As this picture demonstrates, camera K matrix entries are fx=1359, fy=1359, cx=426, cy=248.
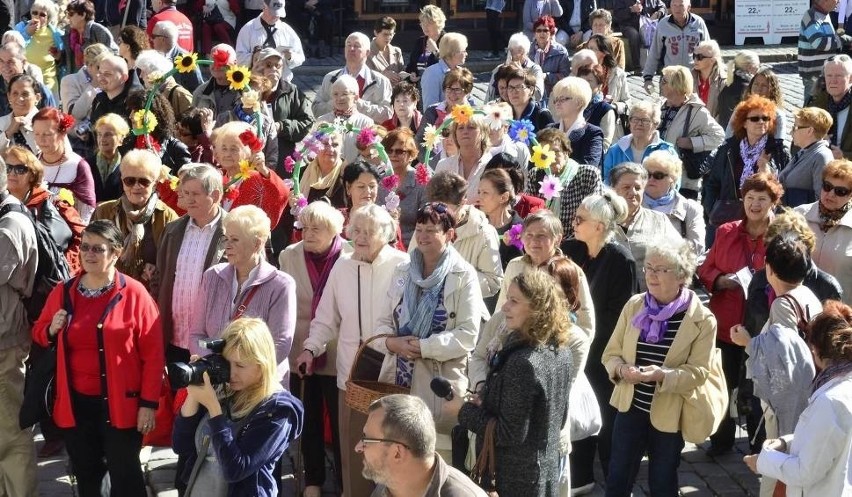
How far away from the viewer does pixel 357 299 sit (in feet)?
23.6

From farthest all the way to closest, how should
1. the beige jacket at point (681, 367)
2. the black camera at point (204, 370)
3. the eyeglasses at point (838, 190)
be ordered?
the eyeglasses at point (838, 190)
the beige jacket at point (681, 367)
the black camera at point (204, 370)

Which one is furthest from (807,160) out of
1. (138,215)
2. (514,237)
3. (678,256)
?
(138,215)

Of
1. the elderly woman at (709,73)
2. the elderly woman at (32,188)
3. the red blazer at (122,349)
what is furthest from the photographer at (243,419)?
the elderly woman at (709,73)

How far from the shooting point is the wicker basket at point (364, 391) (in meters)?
6.61

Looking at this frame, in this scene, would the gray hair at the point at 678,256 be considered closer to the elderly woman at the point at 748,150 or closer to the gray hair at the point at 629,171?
the gray hair at the point at 629,171

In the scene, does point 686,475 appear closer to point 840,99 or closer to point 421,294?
point 421,294

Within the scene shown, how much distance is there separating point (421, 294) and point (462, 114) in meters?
2.68

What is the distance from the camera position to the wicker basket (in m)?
6.61

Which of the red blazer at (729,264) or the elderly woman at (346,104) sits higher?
the elderly woman at (346,104)

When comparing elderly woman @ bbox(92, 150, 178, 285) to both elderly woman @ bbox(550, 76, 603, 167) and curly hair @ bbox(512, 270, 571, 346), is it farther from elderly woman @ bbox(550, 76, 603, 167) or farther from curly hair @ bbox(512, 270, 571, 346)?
elderly woman @ bbox(550, 76, 603, 167)

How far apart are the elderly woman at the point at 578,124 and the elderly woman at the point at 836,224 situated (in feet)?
8.03


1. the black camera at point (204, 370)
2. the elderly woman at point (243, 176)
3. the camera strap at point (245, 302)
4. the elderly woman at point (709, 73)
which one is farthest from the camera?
the elderly woman at point (709, 73)

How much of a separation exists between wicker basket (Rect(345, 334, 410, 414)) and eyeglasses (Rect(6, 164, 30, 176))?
7.88ft

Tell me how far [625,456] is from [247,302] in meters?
2.11
